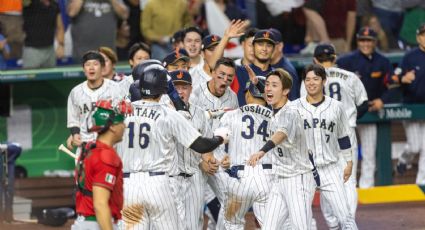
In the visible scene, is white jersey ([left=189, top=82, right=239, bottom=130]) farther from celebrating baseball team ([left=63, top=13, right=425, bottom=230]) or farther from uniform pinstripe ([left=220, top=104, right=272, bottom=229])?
uniform pinstripe ([left=220, top=104, right=272, bottom=229])

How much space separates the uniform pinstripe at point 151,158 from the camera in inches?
346

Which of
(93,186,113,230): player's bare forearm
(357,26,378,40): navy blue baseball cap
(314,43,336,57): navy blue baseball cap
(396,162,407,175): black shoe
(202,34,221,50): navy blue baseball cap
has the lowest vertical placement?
(396,162,407,175): black shoe

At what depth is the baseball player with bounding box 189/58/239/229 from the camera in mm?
10875

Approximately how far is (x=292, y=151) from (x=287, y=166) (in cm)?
14

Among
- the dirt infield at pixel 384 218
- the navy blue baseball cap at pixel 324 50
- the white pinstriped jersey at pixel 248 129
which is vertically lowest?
the dirt infield at pixel 384 218

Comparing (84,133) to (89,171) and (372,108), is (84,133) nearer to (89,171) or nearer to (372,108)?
(372,108)

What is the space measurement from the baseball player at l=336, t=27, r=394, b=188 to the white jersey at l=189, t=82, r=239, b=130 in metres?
2.75

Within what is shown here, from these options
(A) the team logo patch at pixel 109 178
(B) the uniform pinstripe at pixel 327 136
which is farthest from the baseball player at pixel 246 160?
(A) the team logo patch at pixel 109 178

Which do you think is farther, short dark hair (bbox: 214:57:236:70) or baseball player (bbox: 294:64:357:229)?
short dark hair (bbox: 214:57:236:70)

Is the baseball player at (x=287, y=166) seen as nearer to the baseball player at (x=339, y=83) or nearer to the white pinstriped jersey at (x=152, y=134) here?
the white pinstriped jersey at (x=152, y=134)

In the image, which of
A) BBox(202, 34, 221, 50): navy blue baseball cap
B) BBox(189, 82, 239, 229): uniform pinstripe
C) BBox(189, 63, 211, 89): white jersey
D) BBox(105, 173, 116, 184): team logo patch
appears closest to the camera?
BBox(105, 173, 116, 184): team logo patch

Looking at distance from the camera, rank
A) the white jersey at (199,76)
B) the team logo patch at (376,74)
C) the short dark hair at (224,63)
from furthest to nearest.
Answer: the team logo patch at (376,74) → the white jersey at (199,76) → the short dark hair at (224,63)

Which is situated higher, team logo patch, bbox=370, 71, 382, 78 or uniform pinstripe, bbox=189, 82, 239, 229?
team logo patch, bbox=370, 71, 382, 78

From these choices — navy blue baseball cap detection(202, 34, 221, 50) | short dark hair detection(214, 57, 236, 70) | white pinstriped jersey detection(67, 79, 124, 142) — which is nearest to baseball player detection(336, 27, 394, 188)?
navy blue baseball cap detection(202, 34, 221, 50)
